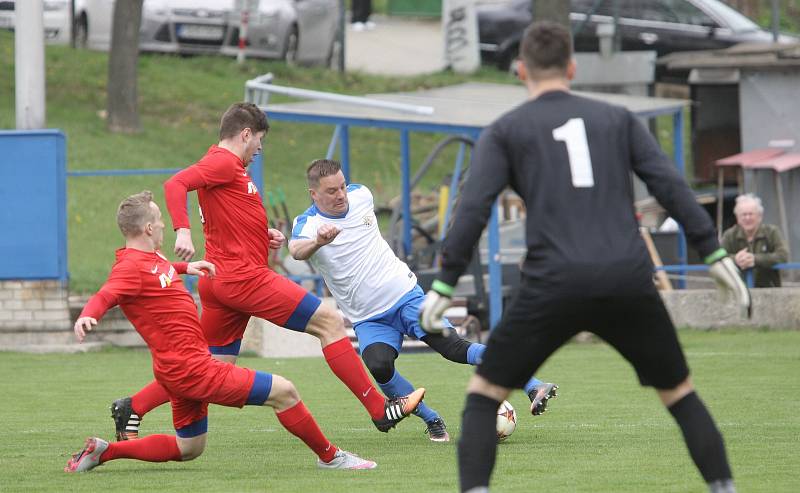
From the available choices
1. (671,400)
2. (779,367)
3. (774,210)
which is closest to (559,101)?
(671,400)

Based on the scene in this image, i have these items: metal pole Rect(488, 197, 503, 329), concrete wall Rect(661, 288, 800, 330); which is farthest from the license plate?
concrete wall Rect(661, 288, 800, 330)

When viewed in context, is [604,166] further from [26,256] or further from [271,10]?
[271,10]

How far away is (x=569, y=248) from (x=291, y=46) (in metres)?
23.2

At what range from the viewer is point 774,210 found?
62.3ft

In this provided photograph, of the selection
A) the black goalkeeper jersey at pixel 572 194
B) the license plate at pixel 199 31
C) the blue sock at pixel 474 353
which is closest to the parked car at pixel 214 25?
the license plate at pixel 199 31

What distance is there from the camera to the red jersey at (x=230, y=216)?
8148mm

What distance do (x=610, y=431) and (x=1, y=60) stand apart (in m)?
20.3

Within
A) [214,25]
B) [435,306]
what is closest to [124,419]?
[435,306]

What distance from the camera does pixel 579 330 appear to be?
529cm

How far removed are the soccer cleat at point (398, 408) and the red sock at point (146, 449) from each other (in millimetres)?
1275

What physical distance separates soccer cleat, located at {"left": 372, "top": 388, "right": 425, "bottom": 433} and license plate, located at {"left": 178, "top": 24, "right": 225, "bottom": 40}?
19.6 meters

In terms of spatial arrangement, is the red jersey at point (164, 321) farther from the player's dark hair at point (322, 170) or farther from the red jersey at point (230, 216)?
the player's dark hair at point (322, 170)

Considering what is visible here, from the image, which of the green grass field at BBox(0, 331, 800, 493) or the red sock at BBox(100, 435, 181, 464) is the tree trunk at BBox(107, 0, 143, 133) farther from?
the red sock at BBox(100, 435, 181, 464)

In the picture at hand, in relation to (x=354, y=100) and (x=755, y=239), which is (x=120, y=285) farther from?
(x=755, y=239)
